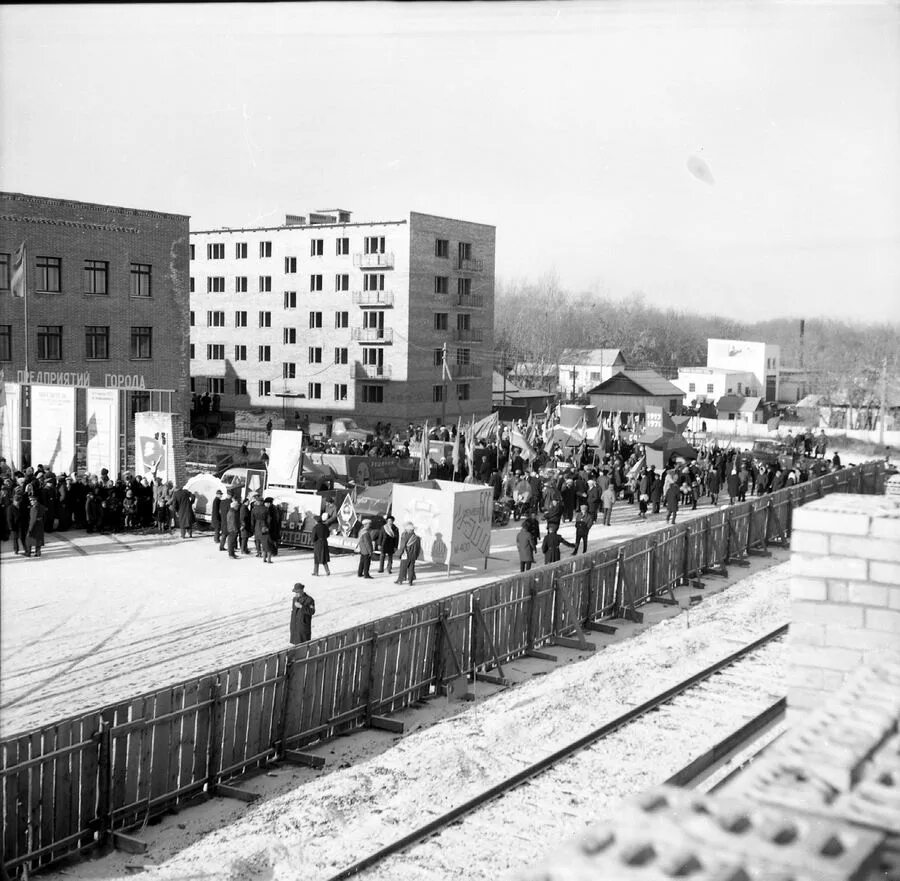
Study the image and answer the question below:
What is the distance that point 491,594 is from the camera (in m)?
14.4

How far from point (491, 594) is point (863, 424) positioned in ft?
190

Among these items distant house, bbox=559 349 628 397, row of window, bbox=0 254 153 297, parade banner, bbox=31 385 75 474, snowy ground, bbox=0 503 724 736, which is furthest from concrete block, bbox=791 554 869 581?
distant house, bbox=559 349 628 397

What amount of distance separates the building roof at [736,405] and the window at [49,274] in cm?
4718

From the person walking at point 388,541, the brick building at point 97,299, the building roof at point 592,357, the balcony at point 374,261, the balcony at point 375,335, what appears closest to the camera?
the person walking at point 388,541

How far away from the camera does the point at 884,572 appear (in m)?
8.41

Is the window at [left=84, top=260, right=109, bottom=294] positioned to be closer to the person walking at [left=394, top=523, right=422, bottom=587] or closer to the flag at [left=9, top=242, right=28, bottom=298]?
the flag at [left=9, top=242, right=28, bottom=298]

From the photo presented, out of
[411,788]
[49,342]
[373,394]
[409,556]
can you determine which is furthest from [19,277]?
[373,394]

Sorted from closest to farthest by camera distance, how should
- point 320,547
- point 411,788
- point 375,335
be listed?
point 411,788, point 320,547, point 375,335

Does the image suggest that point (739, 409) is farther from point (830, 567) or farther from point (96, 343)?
point (830, 567)

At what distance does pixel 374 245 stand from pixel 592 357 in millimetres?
44131

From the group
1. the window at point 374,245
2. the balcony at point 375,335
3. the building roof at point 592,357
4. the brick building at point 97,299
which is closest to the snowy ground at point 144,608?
the brick building at point 97,299

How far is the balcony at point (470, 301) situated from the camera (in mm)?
60469

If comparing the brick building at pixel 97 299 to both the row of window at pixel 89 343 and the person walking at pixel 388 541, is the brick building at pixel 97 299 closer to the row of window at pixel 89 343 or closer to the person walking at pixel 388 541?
the row of window at pixel 89 343

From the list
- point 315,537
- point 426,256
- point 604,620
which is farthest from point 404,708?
point 426,256
